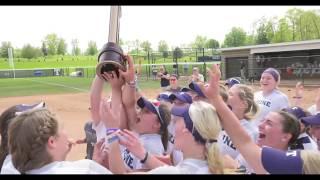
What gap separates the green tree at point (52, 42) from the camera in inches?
3016

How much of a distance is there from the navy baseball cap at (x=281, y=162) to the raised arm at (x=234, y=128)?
8cm

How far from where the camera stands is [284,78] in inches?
1218

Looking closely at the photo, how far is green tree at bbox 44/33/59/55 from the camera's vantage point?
251 feet

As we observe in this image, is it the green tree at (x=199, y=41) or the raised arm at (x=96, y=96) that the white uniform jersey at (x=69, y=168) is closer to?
the raised arm at (x=96, y=96)

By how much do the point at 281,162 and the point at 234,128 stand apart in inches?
15.1

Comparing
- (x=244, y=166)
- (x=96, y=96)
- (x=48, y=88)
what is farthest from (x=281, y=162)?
(x=48, y=88)

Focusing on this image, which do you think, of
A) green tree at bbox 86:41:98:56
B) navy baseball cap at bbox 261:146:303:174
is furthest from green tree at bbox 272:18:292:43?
navy baseball cap at bbox 261:146:303:174

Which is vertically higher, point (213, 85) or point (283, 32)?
point (283, 32)

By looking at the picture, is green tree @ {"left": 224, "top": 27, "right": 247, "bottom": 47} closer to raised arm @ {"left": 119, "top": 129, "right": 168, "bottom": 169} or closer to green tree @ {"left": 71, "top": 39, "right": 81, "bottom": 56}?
green tree @ {"left": 71, "top": 39, "right": 81, "bottom": 56}

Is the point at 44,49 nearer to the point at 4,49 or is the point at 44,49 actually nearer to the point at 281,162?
the point at 4,49

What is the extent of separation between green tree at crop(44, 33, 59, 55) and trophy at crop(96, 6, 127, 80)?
7444 cm

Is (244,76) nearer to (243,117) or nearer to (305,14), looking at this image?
(243,117)

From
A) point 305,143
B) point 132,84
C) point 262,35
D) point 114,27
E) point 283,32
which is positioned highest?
point 283,32

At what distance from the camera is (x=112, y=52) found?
279 cm
